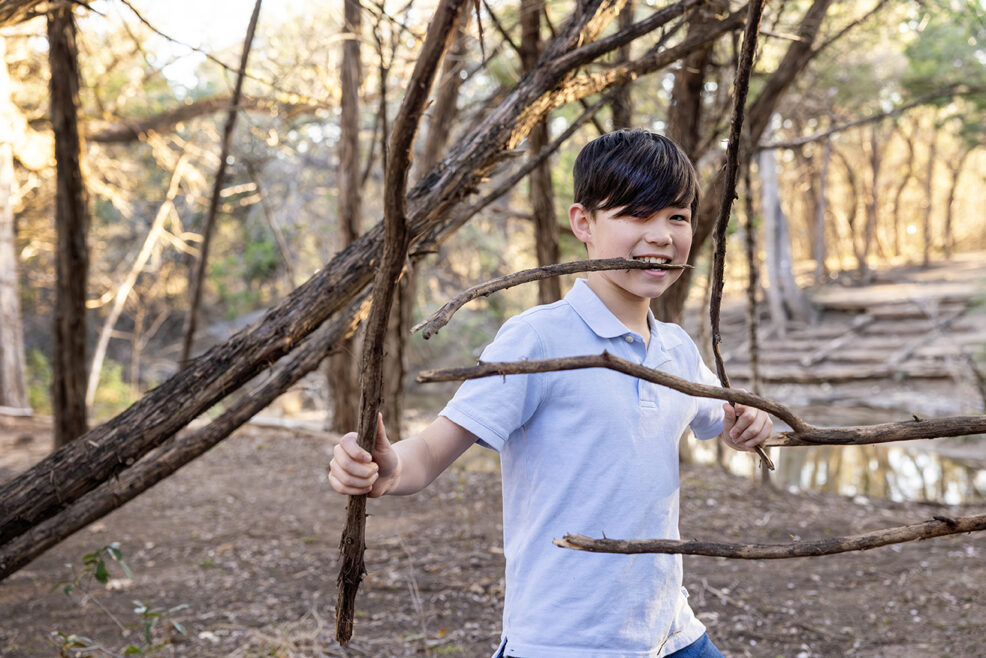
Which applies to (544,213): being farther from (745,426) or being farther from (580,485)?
(580,485)

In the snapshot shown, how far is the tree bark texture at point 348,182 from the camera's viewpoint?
19.6 ft

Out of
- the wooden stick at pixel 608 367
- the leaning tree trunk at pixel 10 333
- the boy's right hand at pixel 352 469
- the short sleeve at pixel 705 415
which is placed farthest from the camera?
the leaning tree trunk at pixel 10 333

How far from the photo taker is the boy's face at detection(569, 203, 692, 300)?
1.46 metres

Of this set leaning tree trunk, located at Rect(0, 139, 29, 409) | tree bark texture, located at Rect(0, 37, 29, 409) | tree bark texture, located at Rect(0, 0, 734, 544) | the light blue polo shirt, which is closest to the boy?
the light blue polo shirt

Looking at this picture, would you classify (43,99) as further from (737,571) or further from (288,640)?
(737,571)

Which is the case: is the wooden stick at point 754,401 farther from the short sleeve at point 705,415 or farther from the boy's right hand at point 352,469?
the short sleeve at point 705,415

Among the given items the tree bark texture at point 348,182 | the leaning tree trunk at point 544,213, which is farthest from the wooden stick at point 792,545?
the tree bark texture at point 348,182

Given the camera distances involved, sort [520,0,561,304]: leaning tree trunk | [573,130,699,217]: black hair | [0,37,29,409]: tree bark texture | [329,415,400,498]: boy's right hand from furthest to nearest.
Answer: [0,37,29,409]: tree bark texture → [520,0,561,304]: leaning tree trunk → [573,130,699,217]: black hair → [329,415,400,498]: boy's right hand

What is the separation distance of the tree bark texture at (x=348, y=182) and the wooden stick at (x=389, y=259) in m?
4.50

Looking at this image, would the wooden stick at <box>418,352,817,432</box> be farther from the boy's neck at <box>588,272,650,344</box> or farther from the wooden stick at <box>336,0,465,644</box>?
the boy's neck at <box>588,272,650,344</box>

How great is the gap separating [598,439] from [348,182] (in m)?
5.26

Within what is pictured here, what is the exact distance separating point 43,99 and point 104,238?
6.18 m

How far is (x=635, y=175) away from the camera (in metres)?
1.45

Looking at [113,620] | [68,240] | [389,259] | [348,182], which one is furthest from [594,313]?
[348,182]
